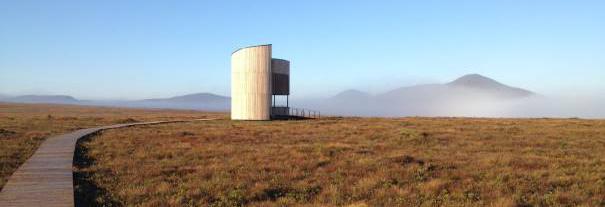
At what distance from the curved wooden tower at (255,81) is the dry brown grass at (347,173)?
91.1 feet

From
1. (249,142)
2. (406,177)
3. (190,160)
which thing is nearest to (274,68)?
(249,142)

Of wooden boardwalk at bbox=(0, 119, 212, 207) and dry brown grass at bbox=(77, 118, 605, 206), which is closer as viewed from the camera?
wooden boardwalk at bbox=(0, 119, 212, 207)

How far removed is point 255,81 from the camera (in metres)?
58.0

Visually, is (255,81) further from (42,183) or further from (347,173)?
(42,183)

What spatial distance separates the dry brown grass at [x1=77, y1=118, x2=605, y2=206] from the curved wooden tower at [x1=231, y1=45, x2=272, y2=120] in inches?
1094

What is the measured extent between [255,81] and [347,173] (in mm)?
40160

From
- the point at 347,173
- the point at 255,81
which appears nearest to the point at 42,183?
the point at 347,173

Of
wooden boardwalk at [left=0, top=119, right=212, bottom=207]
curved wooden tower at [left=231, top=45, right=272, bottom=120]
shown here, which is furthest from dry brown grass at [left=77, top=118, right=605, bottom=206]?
curved wooden tower at [left=231, top=45, right=272, bottom=120]

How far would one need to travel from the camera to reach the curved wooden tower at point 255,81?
57844 millimetres

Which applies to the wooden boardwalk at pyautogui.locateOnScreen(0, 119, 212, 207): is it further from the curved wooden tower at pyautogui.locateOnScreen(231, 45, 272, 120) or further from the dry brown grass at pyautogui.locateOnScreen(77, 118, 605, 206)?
the curved wooden tower at pyautogui.locateOnScreen(231, 45, 272, 120)

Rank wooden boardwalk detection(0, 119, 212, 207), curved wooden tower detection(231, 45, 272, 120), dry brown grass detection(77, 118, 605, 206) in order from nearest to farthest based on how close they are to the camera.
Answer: wooden boardwalk detection(0, 119, 212, 207), dry brown grass detection(77, 118, 605, 206), curved wooden tower detection(231, 45, 272, 120)

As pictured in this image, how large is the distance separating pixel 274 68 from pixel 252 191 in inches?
1758

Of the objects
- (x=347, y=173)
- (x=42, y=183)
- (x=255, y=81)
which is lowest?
(x=347, y=173)

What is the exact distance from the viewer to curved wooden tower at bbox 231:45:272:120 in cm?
5784
